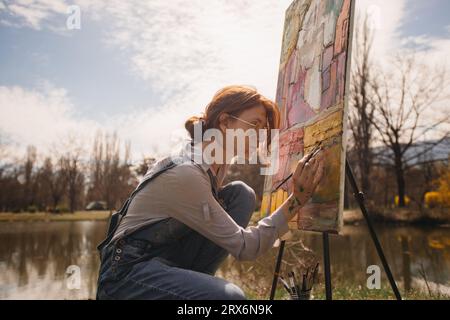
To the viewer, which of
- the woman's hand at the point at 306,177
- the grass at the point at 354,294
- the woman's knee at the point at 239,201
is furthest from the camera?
the grass at the point at 354,294

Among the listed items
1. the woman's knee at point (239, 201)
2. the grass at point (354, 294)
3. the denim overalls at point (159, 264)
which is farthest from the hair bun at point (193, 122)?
the grass at point (354, 294)

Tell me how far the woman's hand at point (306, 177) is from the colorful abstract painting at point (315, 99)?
0.14 ft

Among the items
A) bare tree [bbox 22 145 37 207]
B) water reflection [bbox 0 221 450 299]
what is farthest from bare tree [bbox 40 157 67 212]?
water reflection [bbox 0 221 450 299]

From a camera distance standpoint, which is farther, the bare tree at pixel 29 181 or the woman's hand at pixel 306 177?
the bare tree at pixel 29 181

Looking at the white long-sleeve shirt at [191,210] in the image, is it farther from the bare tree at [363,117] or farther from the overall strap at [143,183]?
the bare tree at [363,117]

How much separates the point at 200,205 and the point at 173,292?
0.99 feet

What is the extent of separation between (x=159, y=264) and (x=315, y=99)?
112 cm

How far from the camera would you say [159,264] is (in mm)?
1290

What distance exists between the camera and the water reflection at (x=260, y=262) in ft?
13.5

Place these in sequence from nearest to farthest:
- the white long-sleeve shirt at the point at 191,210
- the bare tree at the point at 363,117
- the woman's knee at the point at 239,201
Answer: the white long-sleeve shirt at the point at 191,210 → the woman's knee at the point at 239,201 → the bare tree at the point at 363,117

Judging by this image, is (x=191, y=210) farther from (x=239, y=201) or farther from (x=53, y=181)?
(x=53, y=181)

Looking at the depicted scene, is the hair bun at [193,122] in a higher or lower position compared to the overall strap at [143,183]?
higher

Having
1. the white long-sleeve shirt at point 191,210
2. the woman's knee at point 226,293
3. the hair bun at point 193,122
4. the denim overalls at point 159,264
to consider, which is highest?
the hair bun at point 193,122
